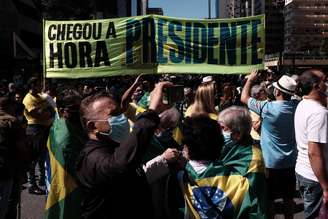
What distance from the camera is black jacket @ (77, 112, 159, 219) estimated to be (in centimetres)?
277

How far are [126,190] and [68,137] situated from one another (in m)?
1.69

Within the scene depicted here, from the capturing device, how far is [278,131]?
571 cm

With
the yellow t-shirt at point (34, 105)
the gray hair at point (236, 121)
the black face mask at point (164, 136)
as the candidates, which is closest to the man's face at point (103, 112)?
the gray hair at point (236, 121)

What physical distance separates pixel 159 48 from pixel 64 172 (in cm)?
328

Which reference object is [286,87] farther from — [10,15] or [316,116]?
[10,15]

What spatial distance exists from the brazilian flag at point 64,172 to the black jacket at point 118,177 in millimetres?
1409

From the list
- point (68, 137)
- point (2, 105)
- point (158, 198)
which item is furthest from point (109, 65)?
point (158, 198)

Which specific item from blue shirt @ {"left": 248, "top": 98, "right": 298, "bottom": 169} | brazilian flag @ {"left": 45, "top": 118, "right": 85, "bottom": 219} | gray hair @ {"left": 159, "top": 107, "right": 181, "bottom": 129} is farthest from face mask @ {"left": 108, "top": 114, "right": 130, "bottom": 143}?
blue shirt @ {"left": 248, "top": 98, "right": 298, "bottom": 169}

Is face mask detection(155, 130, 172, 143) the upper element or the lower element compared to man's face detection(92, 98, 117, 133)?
lower

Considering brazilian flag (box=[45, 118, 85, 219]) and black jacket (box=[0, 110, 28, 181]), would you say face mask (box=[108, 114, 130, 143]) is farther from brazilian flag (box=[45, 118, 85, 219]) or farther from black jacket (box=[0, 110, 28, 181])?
black jacket (box=[0, 110, 28, 181])

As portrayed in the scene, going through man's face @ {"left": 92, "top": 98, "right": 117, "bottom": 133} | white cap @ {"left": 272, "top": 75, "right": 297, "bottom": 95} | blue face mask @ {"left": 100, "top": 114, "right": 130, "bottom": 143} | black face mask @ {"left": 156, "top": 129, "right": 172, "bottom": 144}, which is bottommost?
black face mask @ {"left": 156, "top": 129, "right": 172, "bottom": 144}

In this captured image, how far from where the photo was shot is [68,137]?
4531 millimetres

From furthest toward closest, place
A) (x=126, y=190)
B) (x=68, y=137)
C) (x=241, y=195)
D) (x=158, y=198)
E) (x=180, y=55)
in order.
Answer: (x=180, y=55), (x=68, y=137), (x=158, y=198), (x=241, y=195), (x=126, y=190)

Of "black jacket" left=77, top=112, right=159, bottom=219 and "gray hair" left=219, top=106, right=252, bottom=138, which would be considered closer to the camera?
"black jacket" left=77, top=112, right=159, bottom=219
